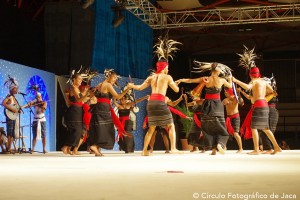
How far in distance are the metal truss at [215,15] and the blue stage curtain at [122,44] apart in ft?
0.93

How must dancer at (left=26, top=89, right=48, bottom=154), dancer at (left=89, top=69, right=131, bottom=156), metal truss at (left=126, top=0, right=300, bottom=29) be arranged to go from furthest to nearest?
metal truss at (left=126, top=0, right=300, bottom=29) < dancer at (left=26, top=89, right=48, bottom=154) < dancer at (left=89, top=69, right=131, bottom=156)

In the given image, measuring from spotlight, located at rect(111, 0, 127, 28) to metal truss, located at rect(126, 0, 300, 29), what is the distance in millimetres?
678

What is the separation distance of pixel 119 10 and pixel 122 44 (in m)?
1.29

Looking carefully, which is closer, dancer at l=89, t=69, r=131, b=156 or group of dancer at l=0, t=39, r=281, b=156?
group of dancer at l=0, t=39, r=281, b=156

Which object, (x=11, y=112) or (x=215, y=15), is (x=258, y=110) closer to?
(x=11, y=112)

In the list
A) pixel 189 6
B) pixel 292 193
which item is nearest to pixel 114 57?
pixel 189 6

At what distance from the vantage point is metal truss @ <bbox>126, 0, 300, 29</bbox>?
13.8m

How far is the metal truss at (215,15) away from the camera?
13780 millimetres

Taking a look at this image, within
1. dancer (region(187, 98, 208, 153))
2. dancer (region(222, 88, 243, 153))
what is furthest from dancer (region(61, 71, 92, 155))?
dancer (region(222, 88, 243, 153))

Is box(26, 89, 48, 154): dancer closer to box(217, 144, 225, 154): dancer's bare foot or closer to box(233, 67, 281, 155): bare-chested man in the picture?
box(217, 144, 225, 154): dancer's bare foot

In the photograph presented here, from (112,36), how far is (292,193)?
10332 mm

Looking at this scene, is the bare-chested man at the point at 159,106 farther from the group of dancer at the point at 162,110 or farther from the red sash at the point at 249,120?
the red sash at the point at 249,120

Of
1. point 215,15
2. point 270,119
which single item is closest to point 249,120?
point 270,119

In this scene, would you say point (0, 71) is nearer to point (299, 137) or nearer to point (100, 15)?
point (100, 15)
